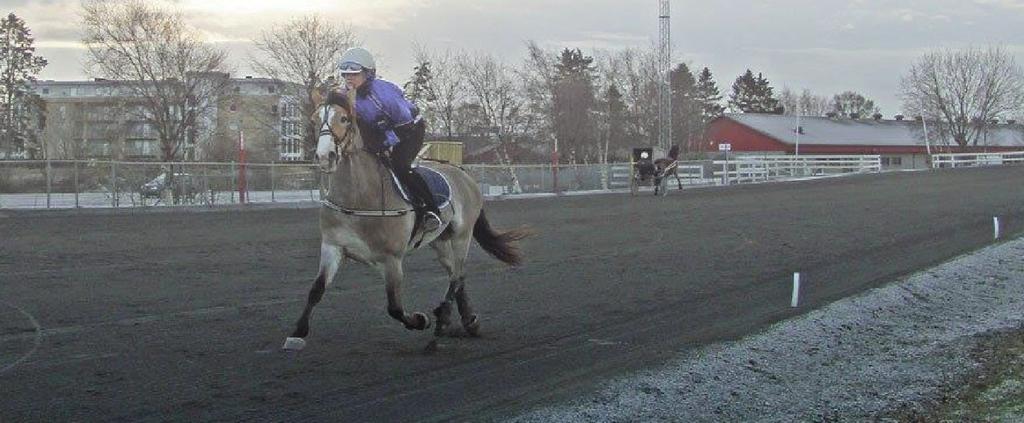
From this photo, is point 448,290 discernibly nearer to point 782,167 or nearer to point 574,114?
point 782,167

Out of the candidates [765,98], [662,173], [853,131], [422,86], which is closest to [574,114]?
[422,86]

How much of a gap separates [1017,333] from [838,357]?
2560 mm

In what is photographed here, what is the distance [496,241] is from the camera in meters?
11.4

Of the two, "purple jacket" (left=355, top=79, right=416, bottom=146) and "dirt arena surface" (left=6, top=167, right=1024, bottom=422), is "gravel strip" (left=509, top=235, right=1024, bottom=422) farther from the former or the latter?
"purple jacket" (left=355, top=79, right=416, bottom=146)

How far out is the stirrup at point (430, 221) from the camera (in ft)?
30.9

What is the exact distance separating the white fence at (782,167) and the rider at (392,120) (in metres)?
45.3

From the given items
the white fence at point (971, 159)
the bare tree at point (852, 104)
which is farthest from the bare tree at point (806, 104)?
the white fence at point (971, 159)

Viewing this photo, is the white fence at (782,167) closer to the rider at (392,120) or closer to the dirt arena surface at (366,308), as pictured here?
the dirt arena surface at (366,308)

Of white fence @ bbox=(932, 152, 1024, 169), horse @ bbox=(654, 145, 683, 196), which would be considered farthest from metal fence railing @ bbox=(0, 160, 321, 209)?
white fence @ bbox=(932, 152, 1024, 169)

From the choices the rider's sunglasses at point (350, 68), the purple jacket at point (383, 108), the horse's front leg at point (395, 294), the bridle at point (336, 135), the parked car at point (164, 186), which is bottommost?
the horse's front leg at point (395, 294)

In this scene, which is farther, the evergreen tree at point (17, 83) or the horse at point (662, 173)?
the evergreen tree at point (17, 83)

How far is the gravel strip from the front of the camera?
287 inches

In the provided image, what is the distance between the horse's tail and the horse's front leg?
2.40 metres

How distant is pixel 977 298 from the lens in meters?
13.8
